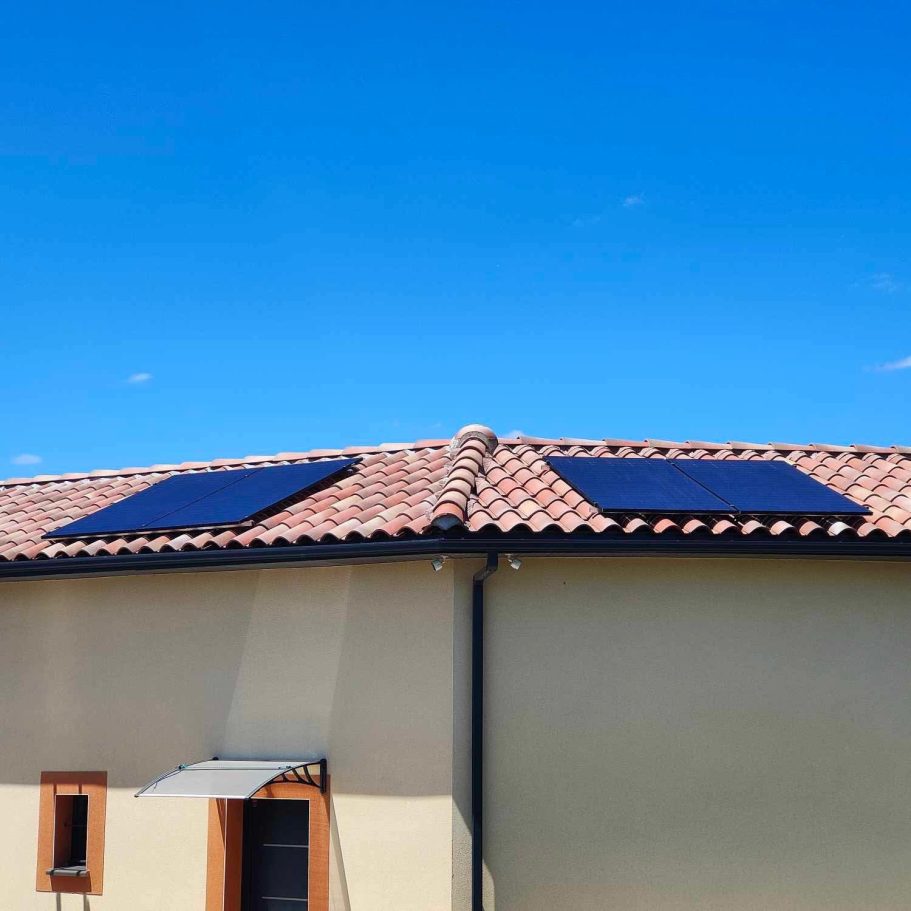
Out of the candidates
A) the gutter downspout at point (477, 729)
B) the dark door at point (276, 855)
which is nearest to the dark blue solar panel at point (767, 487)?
the gutter downspout at point (477, 729)

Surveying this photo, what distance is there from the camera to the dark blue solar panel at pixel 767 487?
42.1 feet

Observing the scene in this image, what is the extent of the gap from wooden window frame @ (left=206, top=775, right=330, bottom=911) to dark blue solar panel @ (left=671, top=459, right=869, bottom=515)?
20.6 ft

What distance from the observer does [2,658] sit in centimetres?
1477

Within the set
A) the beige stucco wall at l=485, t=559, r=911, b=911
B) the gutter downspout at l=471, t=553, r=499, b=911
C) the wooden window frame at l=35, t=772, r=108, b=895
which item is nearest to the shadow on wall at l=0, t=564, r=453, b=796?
the wooden window frame at l=35, t=772, r=108, b=895

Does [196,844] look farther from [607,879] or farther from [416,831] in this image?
[607,879]

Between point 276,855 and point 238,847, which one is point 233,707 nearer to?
point 238,847

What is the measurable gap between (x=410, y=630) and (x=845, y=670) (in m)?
5.32

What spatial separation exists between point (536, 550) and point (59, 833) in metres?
7.72

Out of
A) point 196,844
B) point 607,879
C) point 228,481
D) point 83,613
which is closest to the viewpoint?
point 607,879

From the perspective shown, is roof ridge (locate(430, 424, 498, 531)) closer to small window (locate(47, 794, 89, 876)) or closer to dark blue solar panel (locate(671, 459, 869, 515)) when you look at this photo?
dark blue solar panel (locate(671, 459, 869, 515))

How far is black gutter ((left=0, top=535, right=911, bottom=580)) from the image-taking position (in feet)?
38.6

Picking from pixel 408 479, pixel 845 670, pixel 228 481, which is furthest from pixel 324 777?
pixel 845 670

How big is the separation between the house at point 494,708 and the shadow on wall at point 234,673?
3 centimetres

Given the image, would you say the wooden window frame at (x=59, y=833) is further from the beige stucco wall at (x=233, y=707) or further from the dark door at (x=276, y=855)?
the dark door at (x=276, y=855)
